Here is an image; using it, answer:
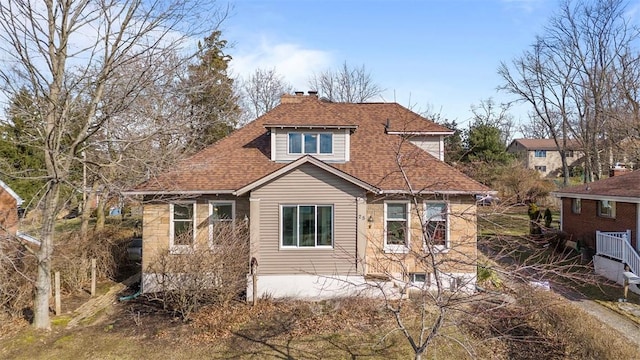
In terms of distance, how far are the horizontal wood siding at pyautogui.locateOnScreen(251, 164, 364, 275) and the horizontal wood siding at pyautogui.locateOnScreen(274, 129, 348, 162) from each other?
1664 millimetres

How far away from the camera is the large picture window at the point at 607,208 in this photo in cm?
1633

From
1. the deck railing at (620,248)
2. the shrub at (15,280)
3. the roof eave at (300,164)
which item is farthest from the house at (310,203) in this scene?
the deck railing at (620,248)

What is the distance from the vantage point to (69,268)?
12.8 metres

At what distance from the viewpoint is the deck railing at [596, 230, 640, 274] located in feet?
42.5

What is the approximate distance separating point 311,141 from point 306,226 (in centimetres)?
333

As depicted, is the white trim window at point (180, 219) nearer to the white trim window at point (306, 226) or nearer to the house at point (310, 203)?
the house at point (310, 203)


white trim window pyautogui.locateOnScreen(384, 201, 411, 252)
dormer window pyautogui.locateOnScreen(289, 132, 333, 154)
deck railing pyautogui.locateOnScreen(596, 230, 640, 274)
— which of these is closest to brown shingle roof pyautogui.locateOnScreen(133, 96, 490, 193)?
dormer window pyautogui.locateOnScreen(289, 132, 333, 154)

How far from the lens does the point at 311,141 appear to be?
14031 mm

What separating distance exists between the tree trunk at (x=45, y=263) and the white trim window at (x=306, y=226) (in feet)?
21.0

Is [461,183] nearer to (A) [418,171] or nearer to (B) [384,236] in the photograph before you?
(A) [418,171]

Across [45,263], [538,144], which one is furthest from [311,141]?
[538,144]

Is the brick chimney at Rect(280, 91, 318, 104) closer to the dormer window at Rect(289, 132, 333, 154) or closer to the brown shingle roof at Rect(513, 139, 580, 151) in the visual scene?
the dormer window at Rect(289, 132, 333, 154)

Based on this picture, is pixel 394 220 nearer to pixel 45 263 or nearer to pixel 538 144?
pixel 45 263

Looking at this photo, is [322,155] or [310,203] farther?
[322,155]
